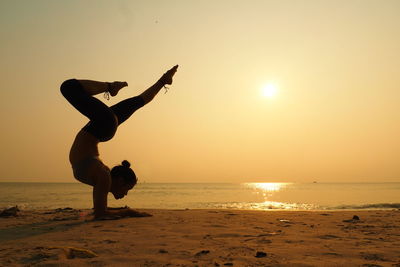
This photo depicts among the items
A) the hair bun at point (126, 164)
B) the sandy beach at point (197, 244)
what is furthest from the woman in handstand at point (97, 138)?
the sandy beach at point (197, 244)

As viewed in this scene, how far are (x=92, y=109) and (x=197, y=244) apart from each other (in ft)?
9.58

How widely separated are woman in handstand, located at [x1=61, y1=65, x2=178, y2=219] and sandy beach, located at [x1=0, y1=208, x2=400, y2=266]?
622 millimetres

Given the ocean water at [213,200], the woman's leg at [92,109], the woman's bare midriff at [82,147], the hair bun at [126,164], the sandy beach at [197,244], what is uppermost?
the woman's leg at [92,109]

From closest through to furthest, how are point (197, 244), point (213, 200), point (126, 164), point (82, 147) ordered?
point (197, 244), point (82, 147), point (126, 164), point (213, 200)

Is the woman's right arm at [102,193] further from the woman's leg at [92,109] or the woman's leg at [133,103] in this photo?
the woman's leg at [133,103]

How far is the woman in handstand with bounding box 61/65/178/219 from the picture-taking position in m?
5.65

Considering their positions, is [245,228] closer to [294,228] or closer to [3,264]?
[294,228]

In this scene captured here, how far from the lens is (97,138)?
237 inches

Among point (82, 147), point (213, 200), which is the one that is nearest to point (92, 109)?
point (82, 147)

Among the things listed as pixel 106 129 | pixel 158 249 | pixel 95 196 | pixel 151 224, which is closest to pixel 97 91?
pixel 106 129

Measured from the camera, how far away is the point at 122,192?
633 cm

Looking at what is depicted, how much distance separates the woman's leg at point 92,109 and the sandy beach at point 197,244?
1.52 meters

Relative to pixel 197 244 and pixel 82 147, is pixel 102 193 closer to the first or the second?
pixel 82 147

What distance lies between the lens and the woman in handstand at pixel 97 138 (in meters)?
5.65
